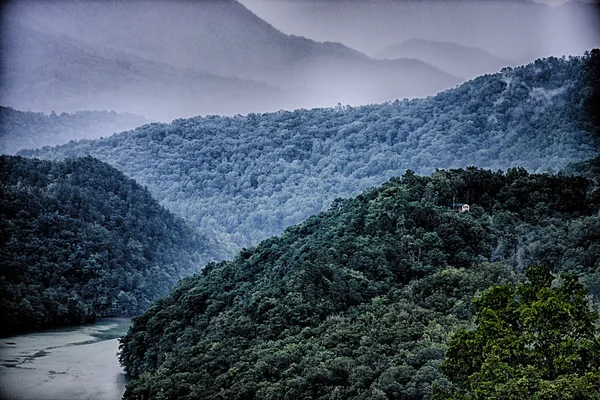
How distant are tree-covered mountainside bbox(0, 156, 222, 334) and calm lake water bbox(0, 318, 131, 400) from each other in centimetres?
195

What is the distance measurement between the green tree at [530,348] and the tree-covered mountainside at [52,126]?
2102 inches

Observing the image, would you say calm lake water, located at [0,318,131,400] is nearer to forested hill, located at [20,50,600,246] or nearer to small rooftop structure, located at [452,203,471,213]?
small rooftop structure, located at [452,203,471,213]

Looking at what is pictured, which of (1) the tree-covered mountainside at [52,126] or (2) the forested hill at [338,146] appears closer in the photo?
(2) the forested hill at [338,146]

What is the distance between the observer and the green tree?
25.6ft

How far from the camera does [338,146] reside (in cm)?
5950

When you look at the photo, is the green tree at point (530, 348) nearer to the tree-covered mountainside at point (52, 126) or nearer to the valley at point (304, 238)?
the valley at point (304, 238)

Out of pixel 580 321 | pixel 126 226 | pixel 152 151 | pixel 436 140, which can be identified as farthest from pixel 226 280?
pixel 152 151

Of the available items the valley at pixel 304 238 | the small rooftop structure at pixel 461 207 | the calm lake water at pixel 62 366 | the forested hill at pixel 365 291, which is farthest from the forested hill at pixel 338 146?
the calm lake water at pixel 62 366

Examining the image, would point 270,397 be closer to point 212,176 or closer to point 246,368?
point 246,368

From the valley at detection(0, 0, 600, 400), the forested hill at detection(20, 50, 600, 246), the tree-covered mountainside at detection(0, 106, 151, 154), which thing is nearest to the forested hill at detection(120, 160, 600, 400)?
the valley at detection(0, 0, 600, 400)

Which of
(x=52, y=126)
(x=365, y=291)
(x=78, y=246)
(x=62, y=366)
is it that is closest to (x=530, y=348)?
(x=365, y=291)

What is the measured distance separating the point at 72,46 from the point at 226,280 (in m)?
44.6

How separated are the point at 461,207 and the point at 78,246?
60.6 ft

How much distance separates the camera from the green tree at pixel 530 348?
7793 millimetres
